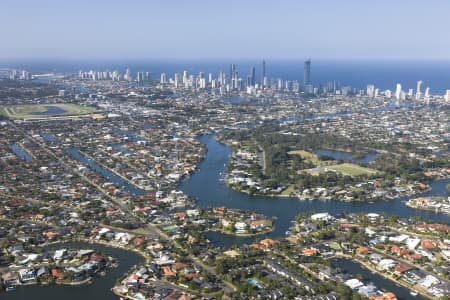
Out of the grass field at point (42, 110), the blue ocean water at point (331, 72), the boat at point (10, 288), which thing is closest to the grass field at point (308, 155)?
the boat at point (10, 288)

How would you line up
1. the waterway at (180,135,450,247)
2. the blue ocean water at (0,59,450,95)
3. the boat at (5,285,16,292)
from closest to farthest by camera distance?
the boat at (5,285,16,292), the waterway at (180,135,450,247), the blue ocean water at (0,59,450,95)

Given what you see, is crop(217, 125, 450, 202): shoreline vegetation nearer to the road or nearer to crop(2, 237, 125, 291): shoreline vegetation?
the road

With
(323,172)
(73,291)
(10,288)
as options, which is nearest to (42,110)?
(323,172)

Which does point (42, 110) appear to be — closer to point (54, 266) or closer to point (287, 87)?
point (287, 87)

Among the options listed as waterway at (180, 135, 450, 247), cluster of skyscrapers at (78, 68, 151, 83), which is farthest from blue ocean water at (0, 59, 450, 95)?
waterway at (180, 135, 450, 247)

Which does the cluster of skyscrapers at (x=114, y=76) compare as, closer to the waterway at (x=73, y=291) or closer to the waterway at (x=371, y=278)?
the waterway at (x=73, y=291)
